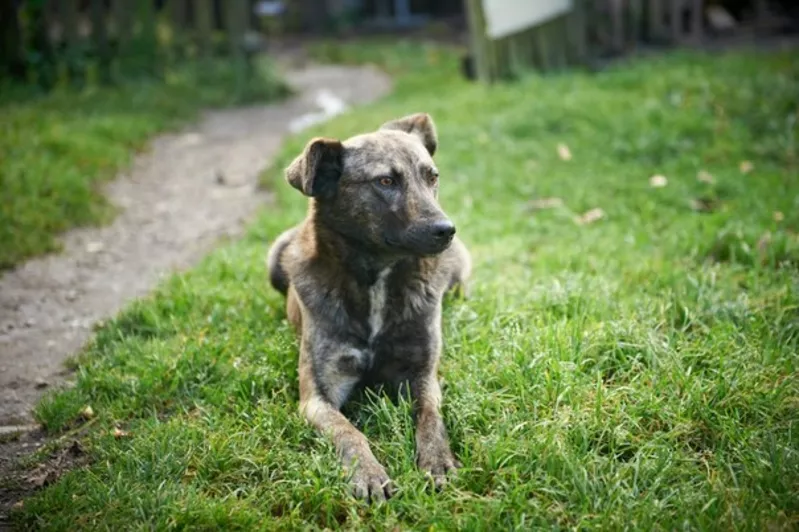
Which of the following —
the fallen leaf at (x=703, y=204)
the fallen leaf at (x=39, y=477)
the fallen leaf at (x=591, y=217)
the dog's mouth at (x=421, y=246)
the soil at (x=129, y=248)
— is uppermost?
the dog's mouth at (x=421, y=246)

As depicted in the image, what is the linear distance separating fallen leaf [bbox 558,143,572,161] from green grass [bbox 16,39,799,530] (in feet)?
2.33

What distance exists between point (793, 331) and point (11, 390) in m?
4.24

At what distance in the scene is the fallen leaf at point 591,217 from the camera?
6629 millimetres

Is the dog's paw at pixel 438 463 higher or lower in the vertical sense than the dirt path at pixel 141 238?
lower

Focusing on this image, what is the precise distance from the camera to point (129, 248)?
263 inches

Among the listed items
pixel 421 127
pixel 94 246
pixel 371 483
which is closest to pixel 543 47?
pixel 94 246

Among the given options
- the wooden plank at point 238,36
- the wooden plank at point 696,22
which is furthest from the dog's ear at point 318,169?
the wooden plank at point 696,22

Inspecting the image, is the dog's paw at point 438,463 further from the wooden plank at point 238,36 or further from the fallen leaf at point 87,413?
the wooden plank at point 238,36

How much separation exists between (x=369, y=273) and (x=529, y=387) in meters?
0.95

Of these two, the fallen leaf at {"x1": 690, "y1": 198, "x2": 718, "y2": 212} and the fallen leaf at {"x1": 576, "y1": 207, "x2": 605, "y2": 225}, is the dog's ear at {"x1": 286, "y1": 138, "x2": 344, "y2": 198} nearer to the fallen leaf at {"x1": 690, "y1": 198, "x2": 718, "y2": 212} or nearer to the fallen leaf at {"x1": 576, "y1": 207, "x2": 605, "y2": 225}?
the fallen leaf at {"x1": 576, "y1": 207, "x2": 605, "y2": 225}

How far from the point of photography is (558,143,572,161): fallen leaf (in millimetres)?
8039

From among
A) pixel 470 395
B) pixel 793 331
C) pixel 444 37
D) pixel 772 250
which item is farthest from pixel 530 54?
pixel 470 395

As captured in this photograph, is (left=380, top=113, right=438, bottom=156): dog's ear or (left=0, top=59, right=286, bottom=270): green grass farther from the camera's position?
(left=0, top=59, right=286, bottom=270): green grass

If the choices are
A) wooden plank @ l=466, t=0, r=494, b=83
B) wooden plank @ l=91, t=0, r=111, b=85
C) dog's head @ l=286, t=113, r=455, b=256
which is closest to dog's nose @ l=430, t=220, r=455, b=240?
dog's head @ l=286, t=113, r=455, b=256
